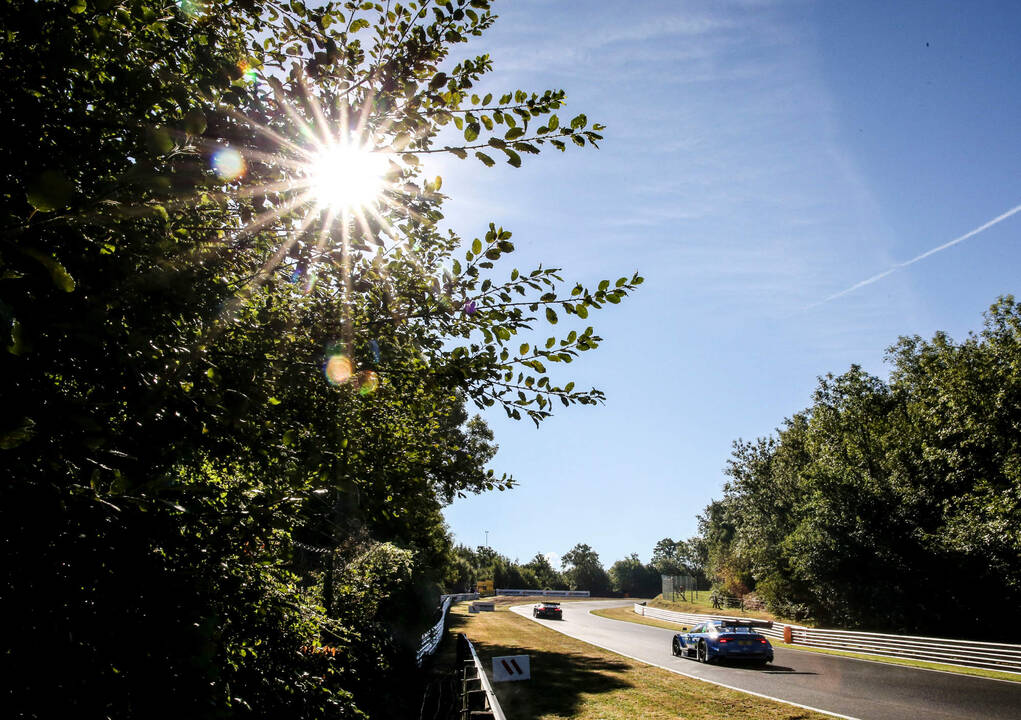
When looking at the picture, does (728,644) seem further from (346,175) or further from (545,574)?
(545,574)

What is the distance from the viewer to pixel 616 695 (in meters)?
12.7

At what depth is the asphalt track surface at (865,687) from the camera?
10477 mm

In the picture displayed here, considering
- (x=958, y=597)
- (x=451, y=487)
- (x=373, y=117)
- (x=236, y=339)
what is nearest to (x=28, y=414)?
(x=236, y=339)

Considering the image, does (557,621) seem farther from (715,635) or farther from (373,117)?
(373,117)

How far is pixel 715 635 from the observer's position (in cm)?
1800

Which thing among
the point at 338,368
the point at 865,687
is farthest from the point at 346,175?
the point at 865,687

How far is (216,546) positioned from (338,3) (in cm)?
343

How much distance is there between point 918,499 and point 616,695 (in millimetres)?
25801

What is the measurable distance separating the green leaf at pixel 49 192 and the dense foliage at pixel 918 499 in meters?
31.7

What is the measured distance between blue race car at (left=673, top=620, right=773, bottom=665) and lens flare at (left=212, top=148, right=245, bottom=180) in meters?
19.4

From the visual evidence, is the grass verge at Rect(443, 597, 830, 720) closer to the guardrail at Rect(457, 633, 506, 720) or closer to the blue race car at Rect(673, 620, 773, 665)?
the guardrail at Rect(457, 633, 506, 720)

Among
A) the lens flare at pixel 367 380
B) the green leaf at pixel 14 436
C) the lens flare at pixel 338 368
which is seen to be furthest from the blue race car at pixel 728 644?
the green leaf at pixel 14 436

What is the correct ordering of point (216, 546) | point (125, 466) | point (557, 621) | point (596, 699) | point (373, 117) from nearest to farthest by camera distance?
1. point (125, 466)
2. point (216, 546)
3. point (373, 117)
4. point (596, 699)
5. point (557, 621)

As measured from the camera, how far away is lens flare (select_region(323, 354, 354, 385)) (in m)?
3.69
